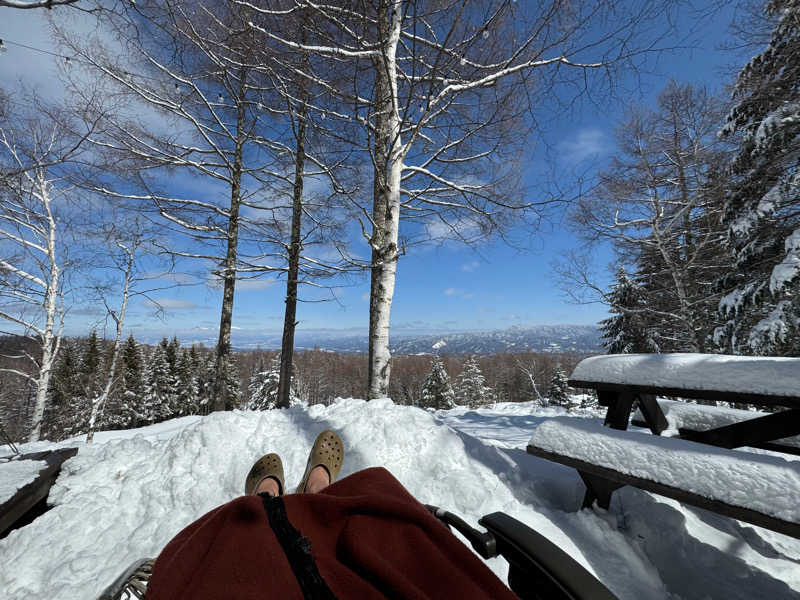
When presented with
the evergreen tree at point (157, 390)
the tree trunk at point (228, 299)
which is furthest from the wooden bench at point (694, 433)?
the evergreen tree at point (157, 390)

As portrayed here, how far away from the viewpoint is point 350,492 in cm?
141

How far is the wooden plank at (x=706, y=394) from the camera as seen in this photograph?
5.38 feet

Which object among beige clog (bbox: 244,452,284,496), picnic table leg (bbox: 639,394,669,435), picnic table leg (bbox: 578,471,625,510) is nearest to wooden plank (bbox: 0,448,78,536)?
beige clog (bbox: 244,452,284,496)

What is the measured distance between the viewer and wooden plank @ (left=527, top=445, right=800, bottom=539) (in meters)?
1.27

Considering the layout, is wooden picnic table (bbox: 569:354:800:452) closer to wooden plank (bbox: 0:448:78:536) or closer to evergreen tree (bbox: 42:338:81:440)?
wooden plank (bbox: 0:448:78:536)

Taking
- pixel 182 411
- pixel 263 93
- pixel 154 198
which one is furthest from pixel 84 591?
pixel 182 411

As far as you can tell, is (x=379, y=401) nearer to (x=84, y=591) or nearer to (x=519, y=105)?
(x=84, y=591)

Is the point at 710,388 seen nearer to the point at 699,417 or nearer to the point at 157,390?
the point at 699,417

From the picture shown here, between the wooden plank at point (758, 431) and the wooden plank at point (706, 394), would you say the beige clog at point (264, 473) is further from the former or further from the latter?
the wooden plank at point (758, 431)

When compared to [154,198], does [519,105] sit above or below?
above

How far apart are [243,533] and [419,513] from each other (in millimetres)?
626

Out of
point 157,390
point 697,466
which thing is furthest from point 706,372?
point 157,390

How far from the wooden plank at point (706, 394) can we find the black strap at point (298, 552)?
227 centimetres

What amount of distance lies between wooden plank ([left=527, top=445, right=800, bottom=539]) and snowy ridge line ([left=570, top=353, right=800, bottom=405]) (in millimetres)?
676
